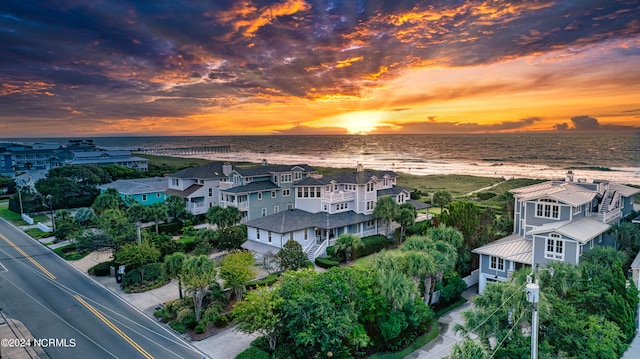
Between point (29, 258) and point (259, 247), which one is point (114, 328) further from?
point (29, 258)

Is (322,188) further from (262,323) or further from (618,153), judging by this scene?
(618,153)

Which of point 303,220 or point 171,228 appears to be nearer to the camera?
point 303,220

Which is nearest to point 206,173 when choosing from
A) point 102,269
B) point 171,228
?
point 171,228

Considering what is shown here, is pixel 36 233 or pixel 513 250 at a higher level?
pixel 513 250

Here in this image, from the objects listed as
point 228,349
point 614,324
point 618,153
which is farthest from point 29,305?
point 618,153

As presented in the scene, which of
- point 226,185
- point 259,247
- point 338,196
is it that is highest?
point 226,185

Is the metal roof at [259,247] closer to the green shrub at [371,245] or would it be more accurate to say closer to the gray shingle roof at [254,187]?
the green shrub at [371,245]

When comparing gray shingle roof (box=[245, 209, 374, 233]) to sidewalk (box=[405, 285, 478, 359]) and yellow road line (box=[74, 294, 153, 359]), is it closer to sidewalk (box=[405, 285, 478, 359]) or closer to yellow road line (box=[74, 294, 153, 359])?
sidewalk (box=[405, 285, 478, 359])
